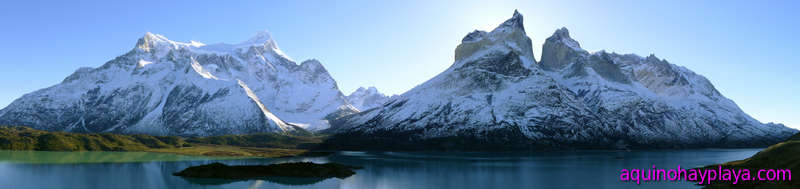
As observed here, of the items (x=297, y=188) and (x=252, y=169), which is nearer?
(x=297, y=188)

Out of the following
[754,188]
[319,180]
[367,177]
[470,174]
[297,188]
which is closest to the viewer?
[754,188]

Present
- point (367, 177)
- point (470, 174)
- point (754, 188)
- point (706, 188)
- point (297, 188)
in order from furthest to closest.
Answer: point (470, 174) < point (367, 177) < point (297, 188) < point (706, 188) < point (754, 188)

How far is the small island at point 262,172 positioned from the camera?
106 meters

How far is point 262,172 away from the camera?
112 m

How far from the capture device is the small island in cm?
10581

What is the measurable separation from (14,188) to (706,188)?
113661 mm

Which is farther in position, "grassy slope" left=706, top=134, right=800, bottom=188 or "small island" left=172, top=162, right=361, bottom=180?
"small island" left=172, top=162, right=361, bottom=180

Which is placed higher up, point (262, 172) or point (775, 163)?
point (775, 163)

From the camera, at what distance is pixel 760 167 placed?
83500 millimetres

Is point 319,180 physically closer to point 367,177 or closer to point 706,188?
point 367,177

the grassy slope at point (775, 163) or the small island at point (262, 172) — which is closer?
Result: the grassy slope at point (775, 163)

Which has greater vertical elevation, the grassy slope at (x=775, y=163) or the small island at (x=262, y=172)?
the grassy slope at (x=775, y=163)

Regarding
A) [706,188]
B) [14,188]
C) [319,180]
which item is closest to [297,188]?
[319,180]

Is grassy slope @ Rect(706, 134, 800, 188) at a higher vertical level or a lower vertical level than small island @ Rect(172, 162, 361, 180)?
higher
